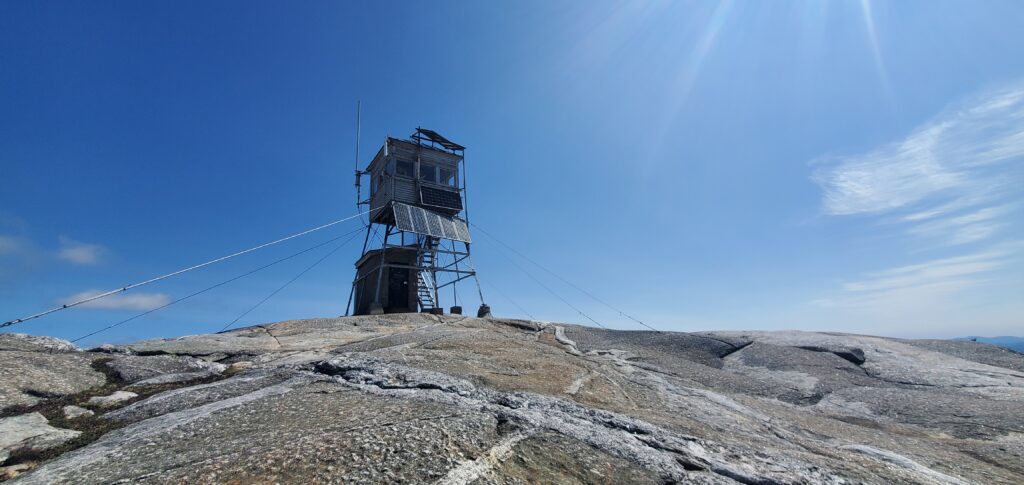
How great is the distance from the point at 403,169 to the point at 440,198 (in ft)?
8.91

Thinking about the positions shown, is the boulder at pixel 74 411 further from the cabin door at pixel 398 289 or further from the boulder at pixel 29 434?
the cabin door at pixel 398 289

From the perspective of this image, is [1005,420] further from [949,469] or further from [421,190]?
[421,190]

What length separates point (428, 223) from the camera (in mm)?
22578

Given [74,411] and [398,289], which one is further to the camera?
[398,289]

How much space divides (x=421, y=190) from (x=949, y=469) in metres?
22.5

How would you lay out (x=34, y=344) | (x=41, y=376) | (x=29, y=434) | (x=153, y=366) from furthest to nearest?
1. (x=34, y=344)
2. (x=153, y=366)
3. (x=41, y=376)
4. (x=29, y=434)

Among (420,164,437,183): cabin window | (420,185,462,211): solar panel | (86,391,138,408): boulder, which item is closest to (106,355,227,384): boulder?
(86,391,138,408): boulder

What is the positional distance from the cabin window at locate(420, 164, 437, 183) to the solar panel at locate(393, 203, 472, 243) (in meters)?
2.45

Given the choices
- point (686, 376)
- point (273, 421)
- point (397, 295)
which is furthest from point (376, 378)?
point (397, 295)

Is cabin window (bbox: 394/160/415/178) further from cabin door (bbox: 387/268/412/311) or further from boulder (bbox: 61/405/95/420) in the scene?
boulder (bbox: 61/405/95/420)

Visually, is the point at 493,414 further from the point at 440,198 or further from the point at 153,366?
the point at 440,198

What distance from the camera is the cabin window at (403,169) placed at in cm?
2355

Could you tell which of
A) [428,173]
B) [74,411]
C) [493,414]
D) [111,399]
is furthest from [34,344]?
[428,173]

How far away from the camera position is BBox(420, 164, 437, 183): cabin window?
24547mm
